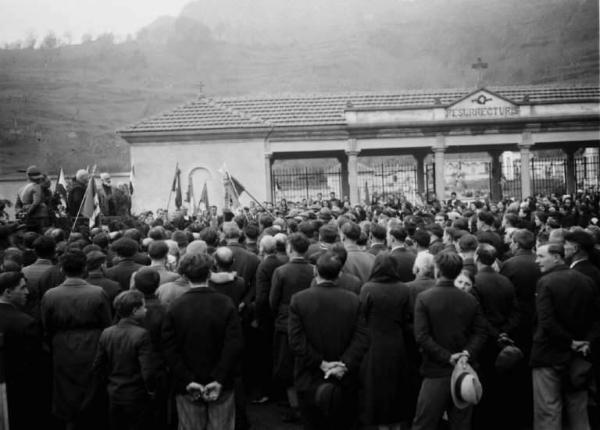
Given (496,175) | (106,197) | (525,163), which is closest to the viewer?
(106,197)

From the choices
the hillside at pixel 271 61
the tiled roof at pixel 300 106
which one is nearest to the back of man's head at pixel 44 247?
the tiled roof at pixel 300 106

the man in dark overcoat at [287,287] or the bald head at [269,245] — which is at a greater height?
the bald head at [269,245]

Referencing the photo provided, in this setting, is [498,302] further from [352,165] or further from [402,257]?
[352,165]

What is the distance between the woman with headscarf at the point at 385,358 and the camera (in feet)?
18.1

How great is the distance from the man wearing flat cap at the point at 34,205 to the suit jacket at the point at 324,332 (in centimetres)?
734

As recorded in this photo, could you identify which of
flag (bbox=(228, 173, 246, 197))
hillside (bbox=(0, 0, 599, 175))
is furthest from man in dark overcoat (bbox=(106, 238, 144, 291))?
hillside (bbox=(0, 0, 599, 175))

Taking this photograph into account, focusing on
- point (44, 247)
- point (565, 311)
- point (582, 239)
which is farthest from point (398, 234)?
point (44, 247)

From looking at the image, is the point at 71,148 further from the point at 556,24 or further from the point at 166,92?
the point at 556,24

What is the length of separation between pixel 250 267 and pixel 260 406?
1.79 metres

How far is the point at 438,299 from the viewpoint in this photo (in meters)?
5.18

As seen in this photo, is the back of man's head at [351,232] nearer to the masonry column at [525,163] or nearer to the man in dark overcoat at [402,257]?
the man in dark overcoat at [402,257]

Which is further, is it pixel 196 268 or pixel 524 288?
pixel 524 288

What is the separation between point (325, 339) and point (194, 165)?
18.0 m

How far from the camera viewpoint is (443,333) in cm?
515
